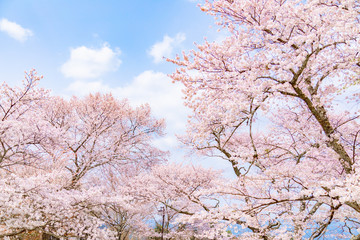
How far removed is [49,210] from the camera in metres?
8.05

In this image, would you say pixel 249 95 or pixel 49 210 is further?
pixel 49 210

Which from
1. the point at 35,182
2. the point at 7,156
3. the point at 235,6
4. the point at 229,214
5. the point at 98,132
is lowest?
the point at 229,214

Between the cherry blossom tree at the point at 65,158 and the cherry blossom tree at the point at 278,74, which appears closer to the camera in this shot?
the cherry blossom tree at the point at 278,74

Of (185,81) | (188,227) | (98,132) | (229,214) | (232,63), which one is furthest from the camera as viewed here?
(188,227)

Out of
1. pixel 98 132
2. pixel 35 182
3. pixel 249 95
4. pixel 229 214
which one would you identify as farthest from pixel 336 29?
pixel 98 132

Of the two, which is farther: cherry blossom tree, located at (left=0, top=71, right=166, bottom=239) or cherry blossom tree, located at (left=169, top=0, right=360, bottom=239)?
cherry blossom tree, located at (left=0, top=71, right=166, bottom=239)

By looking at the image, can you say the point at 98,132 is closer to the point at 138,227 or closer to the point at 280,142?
the point at 138,227

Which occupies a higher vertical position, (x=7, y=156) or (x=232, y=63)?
(x=232, y=63)

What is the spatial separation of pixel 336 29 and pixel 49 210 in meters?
8.87

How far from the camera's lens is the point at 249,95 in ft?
14.7

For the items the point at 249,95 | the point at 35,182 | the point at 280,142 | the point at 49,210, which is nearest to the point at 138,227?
the point at 49,210

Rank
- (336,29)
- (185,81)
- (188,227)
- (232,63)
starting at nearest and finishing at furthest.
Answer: (336,29) → (232,63) → (185,81) → (188,227)

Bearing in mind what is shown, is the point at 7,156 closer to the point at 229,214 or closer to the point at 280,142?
the point at 229,214

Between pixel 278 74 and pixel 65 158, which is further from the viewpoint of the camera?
pixel 65 158
